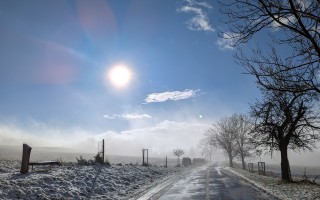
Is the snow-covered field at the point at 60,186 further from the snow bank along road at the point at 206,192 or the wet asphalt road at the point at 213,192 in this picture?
the wet asphalt road at the point at 213,192

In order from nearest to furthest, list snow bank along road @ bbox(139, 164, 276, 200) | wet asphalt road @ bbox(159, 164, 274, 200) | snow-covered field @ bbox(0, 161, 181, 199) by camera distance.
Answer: snow-covered field @ bbox(0, 161, 181, 199)
wet asphalt road @ bbox(159, 164, 274, 200)
snow bank along road @ bbox(139, 164, 276, 200)

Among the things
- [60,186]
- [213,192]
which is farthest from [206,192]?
[60,186]

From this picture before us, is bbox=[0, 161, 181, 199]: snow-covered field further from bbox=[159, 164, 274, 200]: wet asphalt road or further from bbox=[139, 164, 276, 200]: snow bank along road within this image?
bbox=[159, 164, 274, 200]: wet asphalt road

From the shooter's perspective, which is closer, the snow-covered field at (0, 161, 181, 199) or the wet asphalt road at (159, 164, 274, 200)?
the snow-covered field at (0, 161, 181, 199)

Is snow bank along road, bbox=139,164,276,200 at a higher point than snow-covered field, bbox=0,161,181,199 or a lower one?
lower

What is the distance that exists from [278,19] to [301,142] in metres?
16.6

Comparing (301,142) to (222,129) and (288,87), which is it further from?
(222,129)

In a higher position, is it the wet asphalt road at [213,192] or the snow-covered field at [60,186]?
the snow-covered field at [60,186]

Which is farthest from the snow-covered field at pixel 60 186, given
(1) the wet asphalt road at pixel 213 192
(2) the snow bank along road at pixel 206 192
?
(1) the wet asphalt road at pixel 213 192

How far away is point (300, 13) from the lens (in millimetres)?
8539

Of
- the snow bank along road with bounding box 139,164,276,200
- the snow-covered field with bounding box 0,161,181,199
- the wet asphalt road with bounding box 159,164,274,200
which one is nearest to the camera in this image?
the snow-covered field with bounding box 0,161,181,199

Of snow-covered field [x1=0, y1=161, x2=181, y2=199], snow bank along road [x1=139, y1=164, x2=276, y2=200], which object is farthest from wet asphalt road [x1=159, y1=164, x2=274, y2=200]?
snow-covered field [x1=0, y1=161, x2=181, y2=199]

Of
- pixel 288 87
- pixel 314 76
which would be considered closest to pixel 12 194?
pixel 288 87

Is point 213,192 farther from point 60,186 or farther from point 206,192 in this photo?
point 60,186
